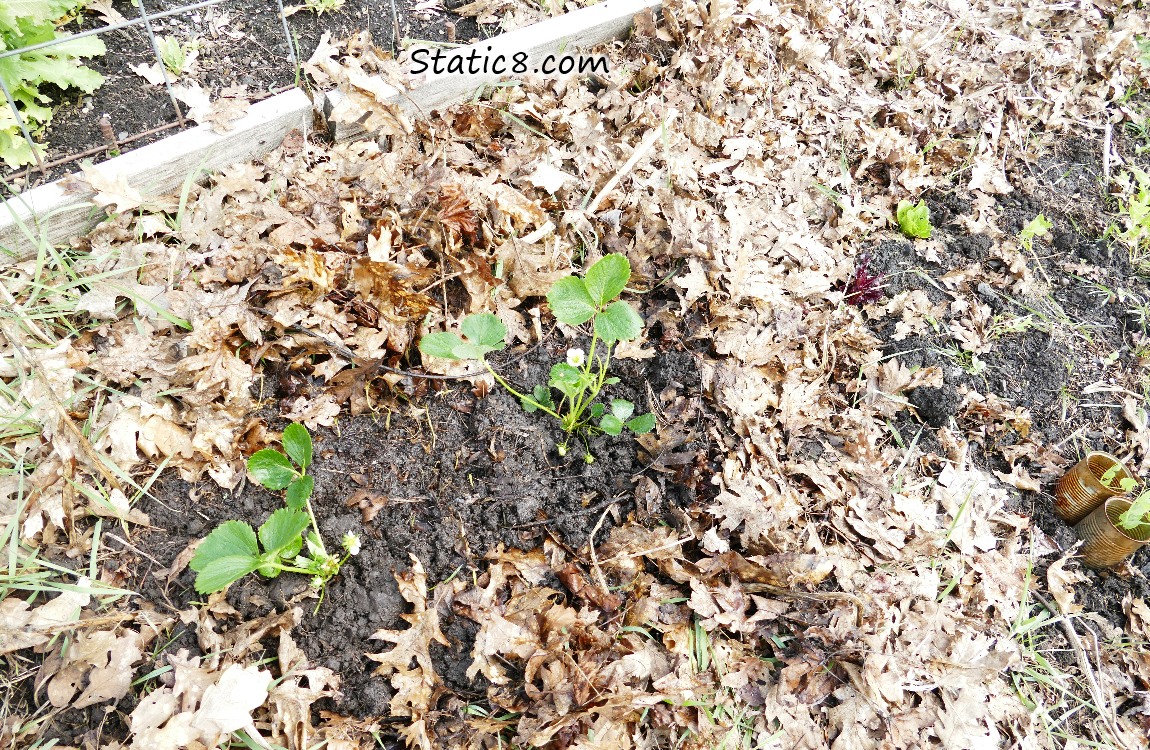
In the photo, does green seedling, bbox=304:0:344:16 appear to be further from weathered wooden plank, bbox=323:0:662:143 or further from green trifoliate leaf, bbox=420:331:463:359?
green trifoliate leaf, bbox=420:331:463:359

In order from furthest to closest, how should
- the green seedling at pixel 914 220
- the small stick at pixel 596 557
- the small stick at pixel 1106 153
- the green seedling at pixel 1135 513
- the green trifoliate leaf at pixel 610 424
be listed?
the small stick at pixel 1106 153 < the green seedling at pixel 914 220 < the green seedling at pixel 1135 513 < the green trifoliate leaf at pixel 610 424 < the small stick at pixel 596 557

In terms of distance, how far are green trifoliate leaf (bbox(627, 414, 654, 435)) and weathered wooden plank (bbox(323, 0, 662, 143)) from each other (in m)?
1.56

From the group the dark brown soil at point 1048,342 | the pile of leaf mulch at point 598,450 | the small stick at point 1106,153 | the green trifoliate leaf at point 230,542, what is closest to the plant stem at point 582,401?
the pile of leaf mulch at point 598,450

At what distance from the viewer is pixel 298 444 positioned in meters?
1.75

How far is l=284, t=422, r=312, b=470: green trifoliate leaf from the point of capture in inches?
67.8

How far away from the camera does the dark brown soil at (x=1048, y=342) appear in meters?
2.52

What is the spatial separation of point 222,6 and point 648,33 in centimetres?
197

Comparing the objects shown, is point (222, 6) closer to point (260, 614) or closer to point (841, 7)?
point (260, 614)

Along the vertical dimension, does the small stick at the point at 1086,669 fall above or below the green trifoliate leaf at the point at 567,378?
below

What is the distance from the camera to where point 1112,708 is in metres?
2.10

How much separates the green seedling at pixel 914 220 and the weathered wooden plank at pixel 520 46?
1548 millimetres

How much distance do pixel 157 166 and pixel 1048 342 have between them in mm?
3546

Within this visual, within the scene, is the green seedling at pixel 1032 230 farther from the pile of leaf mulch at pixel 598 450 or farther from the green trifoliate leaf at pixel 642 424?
the green trifoliate leaf at pixel 642 424

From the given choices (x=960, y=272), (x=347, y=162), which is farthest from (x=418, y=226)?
(x=960, y=272)
